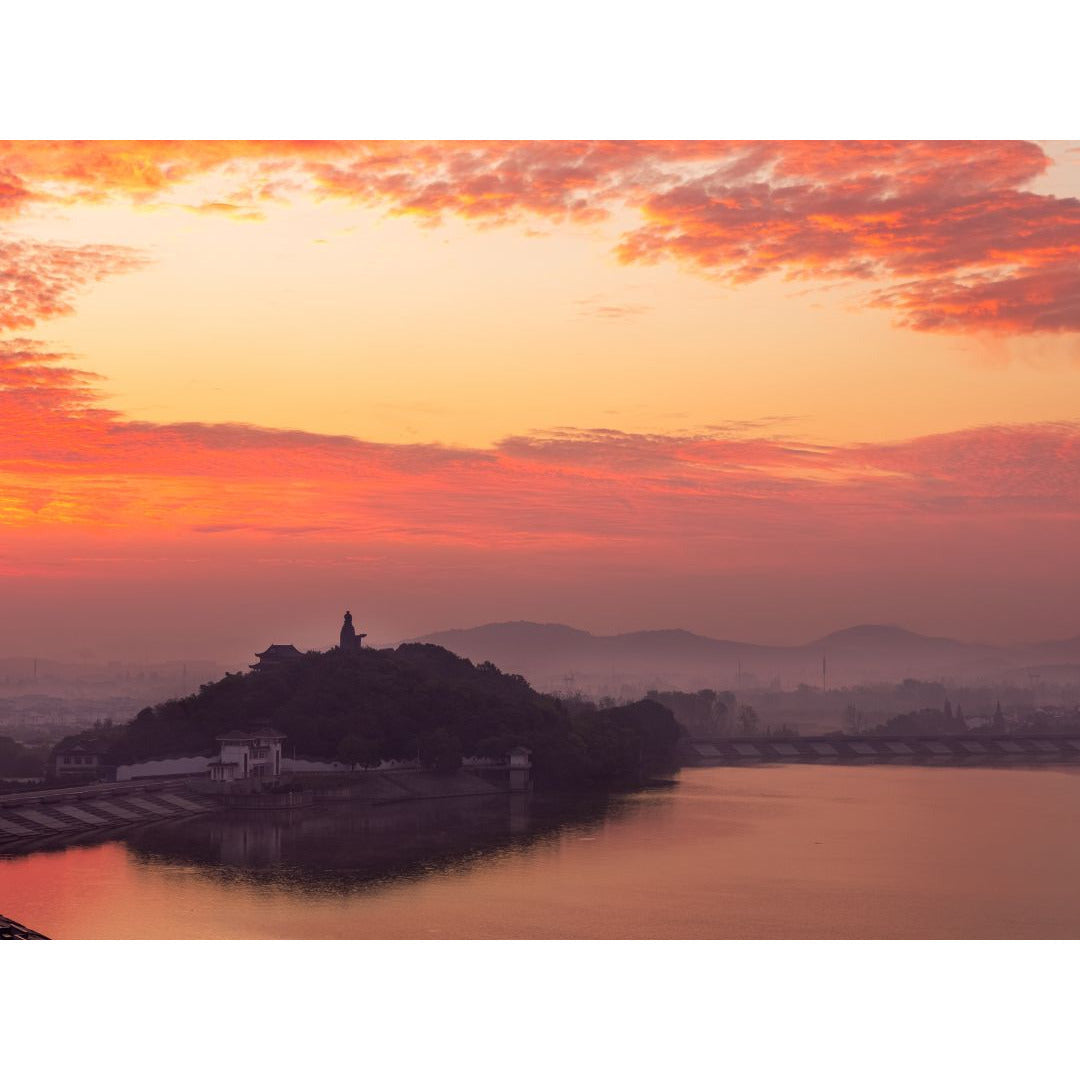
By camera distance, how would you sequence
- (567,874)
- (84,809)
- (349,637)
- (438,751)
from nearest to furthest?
(567,874) < (84,809) < (349,637) < (438,751)

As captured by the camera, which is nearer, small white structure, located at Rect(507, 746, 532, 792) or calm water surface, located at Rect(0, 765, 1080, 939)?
calm water surface, located at Rect(0, 765, 1080, 939)

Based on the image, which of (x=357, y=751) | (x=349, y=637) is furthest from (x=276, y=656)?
(x=349, y=637)

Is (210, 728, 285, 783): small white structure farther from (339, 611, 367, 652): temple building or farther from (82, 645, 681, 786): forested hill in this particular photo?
(339, 611, 367, 652): temple building

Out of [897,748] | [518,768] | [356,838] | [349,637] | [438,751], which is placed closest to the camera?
[356,838]

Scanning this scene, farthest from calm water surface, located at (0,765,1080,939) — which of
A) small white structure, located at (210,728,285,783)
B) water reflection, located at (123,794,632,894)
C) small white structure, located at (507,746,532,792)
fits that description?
small white structure, located at (210,728,285,783)

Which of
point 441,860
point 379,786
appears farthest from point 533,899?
point 379,786

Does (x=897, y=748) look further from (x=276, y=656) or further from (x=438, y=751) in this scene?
(x=276, y=656)

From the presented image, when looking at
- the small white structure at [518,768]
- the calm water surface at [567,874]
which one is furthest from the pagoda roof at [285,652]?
the small white structure at [518,768]
